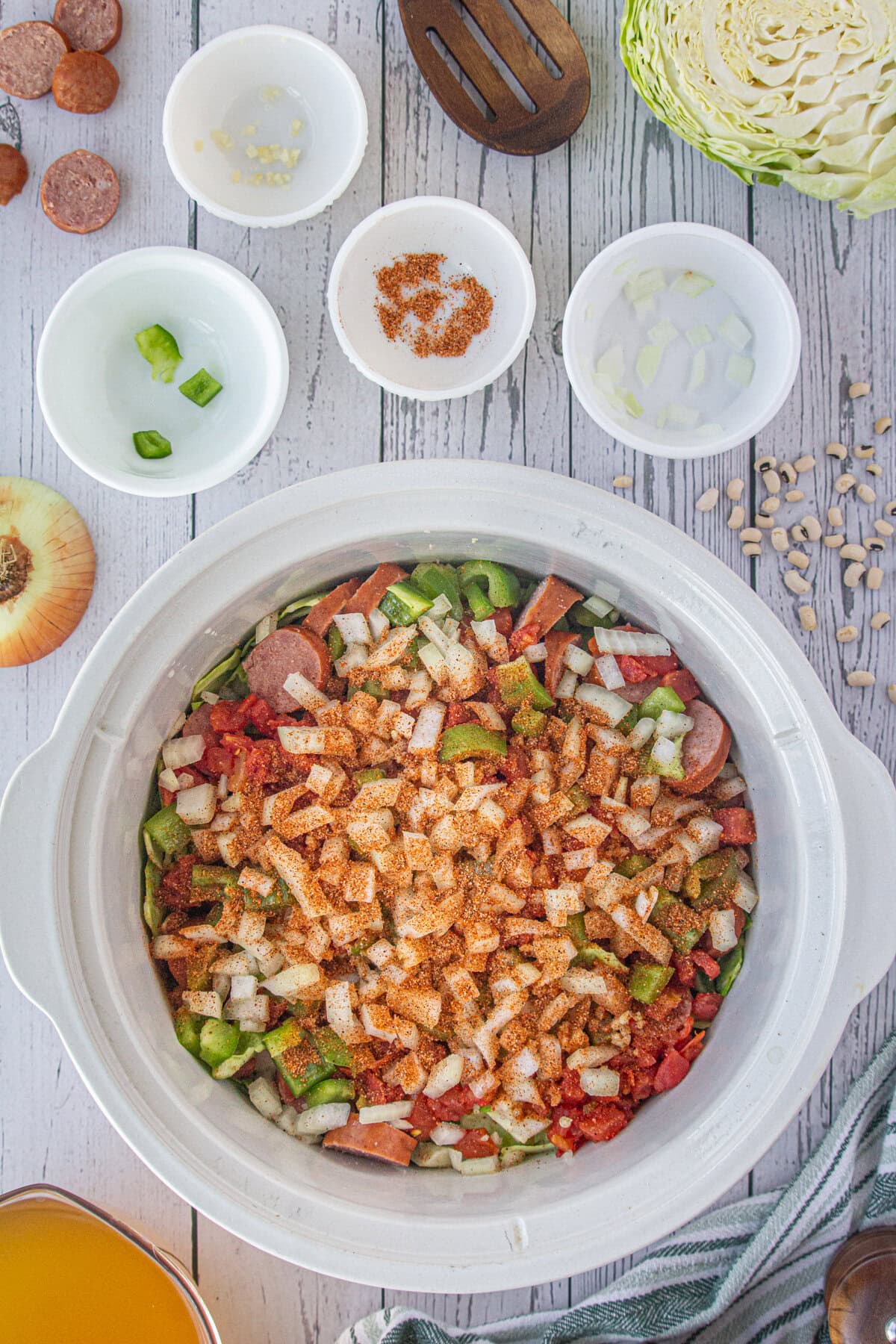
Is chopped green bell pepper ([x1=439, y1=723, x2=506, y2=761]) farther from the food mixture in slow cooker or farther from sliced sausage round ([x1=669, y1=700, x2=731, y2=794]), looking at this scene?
sliced sausage round ([x1=669, y1=700, x2=731, y2=794])

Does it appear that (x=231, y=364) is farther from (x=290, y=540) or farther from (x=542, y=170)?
(x=542, y=170)

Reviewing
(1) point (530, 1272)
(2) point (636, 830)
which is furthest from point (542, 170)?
(1) point (530, 1272)

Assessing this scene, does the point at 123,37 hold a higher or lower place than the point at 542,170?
higher

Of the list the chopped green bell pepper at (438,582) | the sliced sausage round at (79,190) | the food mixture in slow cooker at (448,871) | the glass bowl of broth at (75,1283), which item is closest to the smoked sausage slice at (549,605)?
the food mixture in slow cooker at (448,871)

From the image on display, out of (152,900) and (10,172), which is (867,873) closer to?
(152,900)

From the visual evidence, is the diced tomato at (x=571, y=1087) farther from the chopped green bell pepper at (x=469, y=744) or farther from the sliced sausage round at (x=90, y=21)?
the sliced sausage round at (x=90, y=21)

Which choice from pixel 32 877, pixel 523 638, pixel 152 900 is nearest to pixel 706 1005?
pixel 523 638

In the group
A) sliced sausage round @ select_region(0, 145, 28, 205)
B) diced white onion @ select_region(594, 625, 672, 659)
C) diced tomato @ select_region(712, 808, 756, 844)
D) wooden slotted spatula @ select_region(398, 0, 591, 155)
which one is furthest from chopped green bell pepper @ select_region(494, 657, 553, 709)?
sliced sausage round @ select_region(0, 145, 28, 205)
